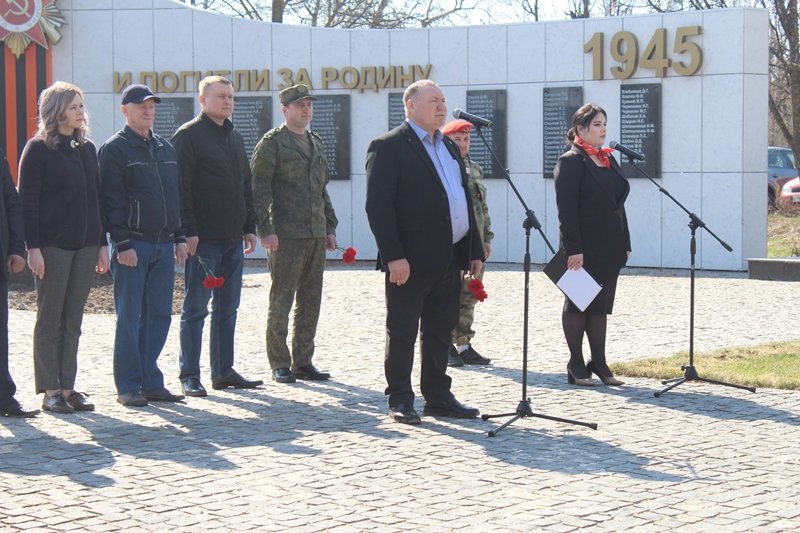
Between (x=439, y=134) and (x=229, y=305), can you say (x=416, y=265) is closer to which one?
(x=439, y=134)

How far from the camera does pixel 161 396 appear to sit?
8.25 meters

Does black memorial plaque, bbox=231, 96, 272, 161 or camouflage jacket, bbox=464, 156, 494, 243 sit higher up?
black memorial plaque, bbox=231, 96, 272, 161

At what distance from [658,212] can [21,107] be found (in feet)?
31.8

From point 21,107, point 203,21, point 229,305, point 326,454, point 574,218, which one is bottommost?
point 326,454

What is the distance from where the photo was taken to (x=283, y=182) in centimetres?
921

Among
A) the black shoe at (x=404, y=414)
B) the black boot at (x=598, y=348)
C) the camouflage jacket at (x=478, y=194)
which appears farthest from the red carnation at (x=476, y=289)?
the camouflage jacket at (x=478, y=194)

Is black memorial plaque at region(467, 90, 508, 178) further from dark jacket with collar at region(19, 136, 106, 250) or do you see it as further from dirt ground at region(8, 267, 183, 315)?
dark jacket with collar at region(19, 136, 106, 250)

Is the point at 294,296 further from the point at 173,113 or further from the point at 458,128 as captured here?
the point at 173,113

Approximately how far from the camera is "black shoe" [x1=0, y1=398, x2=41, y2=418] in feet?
25.1

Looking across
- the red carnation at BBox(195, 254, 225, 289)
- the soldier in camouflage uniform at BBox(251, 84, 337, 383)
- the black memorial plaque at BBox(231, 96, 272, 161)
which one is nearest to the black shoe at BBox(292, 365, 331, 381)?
the soldier in camouflage uniform at BBox(251, 84, 337, 383)

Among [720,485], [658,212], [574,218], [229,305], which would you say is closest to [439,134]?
[574,218]

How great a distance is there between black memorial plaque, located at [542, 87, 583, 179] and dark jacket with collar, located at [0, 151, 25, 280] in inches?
463

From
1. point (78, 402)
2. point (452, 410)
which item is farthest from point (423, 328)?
point (78, 402)

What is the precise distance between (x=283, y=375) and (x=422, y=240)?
6.81 feet
